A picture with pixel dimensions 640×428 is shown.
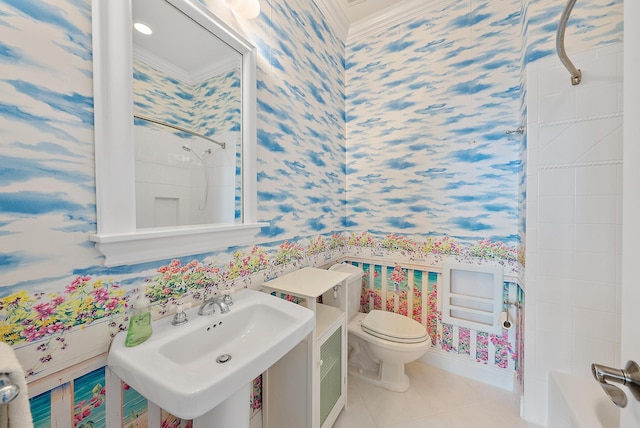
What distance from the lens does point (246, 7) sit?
3.71ft

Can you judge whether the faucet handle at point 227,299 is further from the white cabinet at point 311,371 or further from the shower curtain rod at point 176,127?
the shower curtain rod at point 176,127

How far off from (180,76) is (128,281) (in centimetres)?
84

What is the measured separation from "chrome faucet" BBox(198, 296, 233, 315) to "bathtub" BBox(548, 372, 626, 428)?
1.56m

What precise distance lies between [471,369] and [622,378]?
1.67 metres

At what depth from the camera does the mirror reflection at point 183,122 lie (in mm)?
866

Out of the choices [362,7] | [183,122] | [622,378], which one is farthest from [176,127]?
[362,7]

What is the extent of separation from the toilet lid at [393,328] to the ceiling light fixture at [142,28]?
6.38 ft

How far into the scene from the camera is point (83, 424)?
29.3 inches

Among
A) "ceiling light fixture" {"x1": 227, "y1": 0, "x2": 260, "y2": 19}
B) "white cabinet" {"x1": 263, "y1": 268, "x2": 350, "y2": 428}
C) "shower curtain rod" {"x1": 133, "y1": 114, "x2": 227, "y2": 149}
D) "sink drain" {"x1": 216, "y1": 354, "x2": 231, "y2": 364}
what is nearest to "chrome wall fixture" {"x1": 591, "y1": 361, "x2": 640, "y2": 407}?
"white cabinet" {"x1": 263, "y1": 268, "x2": 350, "y2": 428}

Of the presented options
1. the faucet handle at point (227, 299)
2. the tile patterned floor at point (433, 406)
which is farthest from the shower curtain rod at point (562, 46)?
the tile patterned floor at point (433, 406)

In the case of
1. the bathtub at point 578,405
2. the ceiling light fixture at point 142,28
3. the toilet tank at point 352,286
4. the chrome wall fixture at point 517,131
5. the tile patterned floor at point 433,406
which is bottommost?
the tile patterned floor at point 433,406

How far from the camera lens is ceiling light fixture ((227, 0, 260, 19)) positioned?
1114mm

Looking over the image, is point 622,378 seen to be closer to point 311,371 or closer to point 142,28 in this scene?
point 311,371

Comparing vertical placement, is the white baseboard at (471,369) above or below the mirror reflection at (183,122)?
below
